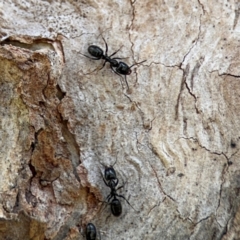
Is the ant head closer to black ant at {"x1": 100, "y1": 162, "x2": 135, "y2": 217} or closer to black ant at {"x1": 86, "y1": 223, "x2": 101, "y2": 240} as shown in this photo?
black ant at {"x1": 100, "y1": 162, "x2": 135, "y2": 217}

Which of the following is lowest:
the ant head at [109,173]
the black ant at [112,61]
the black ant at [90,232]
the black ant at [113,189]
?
the black ant at [90,232]

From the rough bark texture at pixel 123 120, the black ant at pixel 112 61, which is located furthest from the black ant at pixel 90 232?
the black ant at pixel 112 61

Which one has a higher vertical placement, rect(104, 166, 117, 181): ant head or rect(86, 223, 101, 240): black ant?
rect(104, 166, 117, 181): ant head

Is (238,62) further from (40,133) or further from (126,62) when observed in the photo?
(40,133)

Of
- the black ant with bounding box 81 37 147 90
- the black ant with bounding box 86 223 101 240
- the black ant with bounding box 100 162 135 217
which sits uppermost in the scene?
the black ant with bounding box 81 37 147 90

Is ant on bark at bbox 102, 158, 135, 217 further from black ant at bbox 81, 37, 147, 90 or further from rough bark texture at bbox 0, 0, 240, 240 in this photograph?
black ant at bbox 81, 37, 147, 90

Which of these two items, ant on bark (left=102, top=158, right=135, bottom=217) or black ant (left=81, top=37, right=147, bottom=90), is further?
black ant (left=81, top=37, right=147, bottom=90)

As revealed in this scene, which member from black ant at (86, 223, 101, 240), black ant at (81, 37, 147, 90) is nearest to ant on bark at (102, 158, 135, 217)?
black ant at (86, 223, 101, 240)

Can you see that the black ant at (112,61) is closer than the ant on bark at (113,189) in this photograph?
No

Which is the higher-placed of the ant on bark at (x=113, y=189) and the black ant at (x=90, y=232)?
the ant on bark at (x=113, y=189)

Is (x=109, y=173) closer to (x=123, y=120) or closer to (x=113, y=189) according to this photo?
(x=113, y=189)

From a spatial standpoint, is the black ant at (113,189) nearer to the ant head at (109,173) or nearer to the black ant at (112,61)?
the ant head at (109,173)
